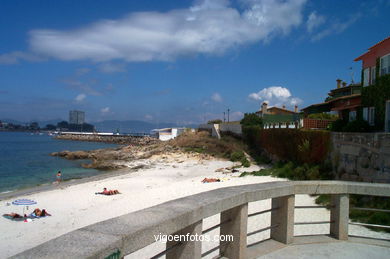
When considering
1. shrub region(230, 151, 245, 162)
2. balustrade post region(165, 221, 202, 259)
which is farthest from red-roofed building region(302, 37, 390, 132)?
balustrade post region(165, 221, 202, 259)

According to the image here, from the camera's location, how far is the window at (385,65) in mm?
19263

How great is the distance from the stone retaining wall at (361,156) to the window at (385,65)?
520cm

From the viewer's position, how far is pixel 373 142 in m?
14.2

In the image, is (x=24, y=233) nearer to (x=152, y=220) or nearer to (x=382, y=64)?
(x=152, y=220)

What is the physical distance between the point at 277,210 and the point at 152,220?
8.33 feet

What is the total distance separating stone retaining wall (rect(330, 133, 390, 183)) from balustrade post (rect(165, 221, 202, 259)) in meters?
12.3

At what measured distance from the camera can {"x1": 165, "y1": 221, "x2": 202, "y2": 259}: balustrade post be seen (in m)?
3.24

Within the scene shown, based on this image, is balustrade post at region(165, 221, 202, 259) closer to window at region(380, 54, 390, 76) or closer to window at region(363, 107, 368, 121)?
window at region(380, 54, 390, 76)

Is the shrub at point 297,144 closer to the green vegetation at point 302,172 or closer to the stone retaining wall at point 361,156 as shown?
the green vegetation at point 302,172

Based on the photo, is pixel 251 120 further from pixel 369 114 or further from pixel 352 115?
pixel 369 114

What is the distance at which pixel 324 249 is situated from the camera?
4.68m

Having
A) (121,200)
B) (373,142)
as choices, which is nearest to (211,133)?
(121,200)

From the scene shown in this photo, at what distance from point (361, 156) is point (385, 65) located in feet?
25.2

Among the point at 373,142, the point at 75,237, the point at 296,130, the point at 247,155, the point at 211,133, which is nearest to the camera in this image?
the point at 75,237
